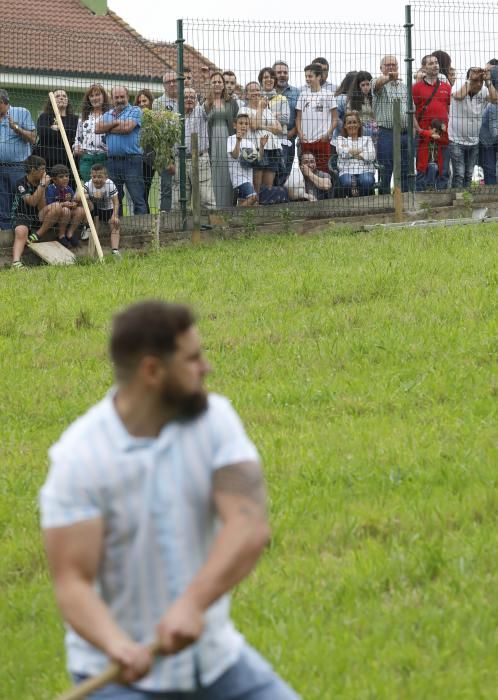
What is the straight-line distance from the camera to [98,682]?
9.89ft

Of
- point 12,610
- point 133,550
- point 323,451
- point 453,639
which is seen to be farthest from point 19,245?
point 133,550

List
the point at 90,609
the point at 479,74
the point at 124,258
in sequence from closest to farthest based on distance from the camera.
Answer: the point at 90,609 → the point at 124,258 → the point at 479,74

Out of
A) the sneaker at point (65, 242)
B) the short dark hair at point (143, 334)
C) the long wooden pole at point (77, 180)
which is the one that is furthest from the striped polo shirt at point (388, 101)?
the short dark hair at point (143, 334)

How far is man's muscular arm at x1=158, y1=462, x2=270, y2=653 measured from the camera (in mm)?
3051

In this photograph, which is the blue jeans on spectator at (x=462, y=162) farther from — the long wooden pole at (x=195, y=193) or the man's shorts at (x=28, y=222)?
the man's shorts at (x=28, y=222)

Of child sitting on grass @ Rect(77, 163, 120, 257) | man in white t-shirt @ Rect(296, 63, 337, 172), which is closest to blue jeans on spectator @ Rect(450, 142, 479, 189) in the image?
man in white t-shirt @ Rect(296, 63, 337, 172)

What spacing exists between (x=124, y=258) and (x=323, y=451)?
25.5 ft

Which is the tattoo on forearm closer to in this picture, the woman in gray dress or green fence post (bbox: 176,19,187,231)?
the woman in gray dress

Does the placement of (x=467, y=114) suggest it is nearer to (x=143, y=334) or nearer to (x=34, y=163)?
(x=34, y=163)

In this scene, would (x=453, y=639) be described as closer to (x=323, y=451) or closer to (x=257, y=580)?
(x=257, y=580)

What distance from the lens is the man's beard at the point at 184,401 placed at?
10.3ft

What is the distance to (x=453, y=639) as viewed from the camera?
514 centimetres

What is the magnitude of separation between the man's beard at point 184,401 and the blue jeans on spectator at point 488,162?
50.6 feet

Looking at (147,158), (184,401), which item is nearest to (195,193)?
(147,158)
